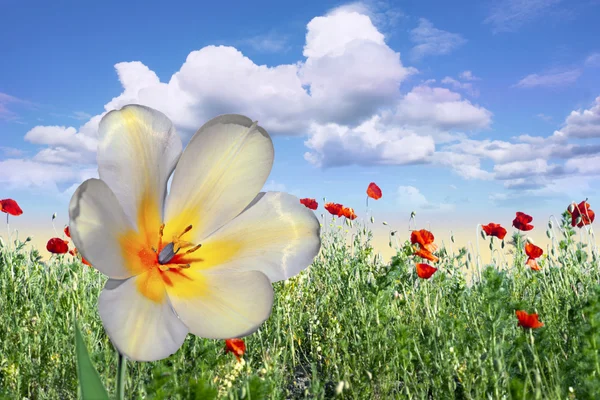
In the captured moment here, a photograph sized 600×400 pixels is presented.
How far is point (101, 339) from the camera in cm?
352

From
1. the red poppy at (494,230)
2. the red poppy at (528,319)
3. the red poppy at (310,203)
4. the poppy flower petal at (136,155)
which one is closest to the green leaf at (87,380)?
the poppy flower petal at (136,155)

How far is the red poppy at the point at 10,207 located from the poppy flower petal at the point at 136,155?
13.1 ft

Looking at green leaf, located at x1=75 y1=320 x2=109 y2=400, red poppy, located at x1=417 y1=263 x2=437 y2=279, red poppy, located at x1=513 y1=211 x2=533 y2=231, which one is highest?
red poppy, located at x1=513 y1=211 x2=533 y2=231

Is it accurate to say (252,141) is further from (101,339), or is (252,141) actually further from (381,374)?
(101,339)

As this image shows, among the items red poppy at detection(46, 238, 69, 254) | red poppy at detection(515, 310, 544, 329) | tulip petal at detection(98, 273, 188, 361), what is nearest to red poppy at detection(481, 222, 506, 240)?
red poppy at detection(515, 310, 544, 329)

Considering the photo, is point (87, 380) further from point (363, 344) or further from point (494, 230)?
point (494, 230)

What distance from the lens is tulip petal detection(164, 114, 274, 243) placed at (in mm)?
1130

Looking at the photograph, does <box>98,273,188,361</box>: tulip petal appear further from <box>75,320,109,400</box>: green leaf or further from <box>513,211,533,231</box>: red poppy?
<box>513,211,533,231</box>: red poppy

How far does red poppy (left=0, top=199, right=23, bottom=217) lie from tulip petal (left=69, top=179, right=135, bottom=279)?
4.04 metres

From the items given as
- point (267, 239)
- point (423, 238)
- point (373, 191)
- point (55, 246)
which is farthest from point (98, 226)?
point (373, 191)

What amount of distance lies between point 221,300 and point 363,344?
2.41m

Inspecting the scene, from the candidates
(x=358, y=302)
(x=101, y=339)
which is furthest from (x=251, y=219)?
(x=101, y=339)

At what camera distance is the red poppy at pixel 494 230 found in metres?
4.25

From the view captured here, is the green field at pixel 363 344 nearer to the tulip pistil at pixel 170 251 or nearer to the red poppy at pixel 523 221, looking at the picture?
the red poppy at pixel 523 221
